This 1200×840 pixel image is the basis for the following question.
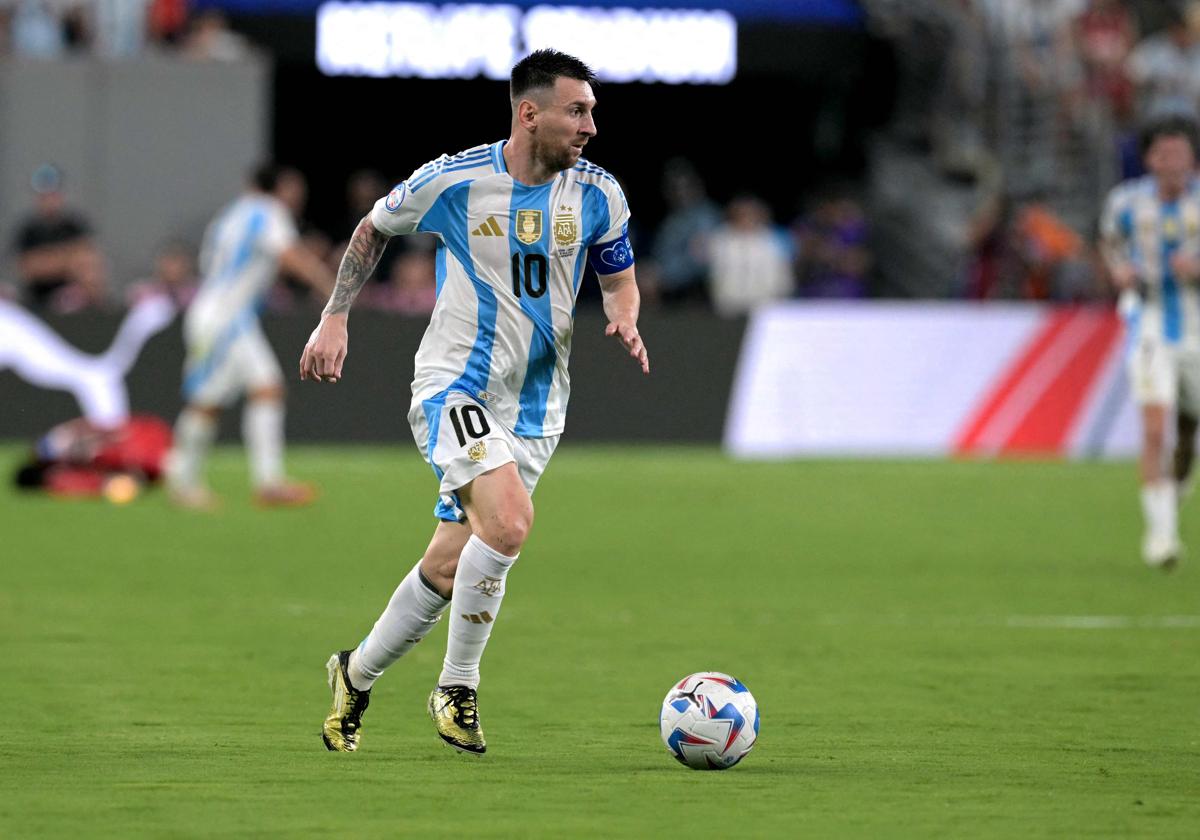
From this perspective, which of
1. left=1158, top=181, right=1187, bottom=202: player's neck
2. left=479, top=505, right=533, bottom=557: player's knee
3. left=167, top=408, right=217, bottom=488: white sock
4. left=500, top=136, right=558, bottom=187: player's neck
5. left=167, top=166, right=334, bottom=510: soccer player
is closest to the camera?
left=479, top=505, right=533, bottom=557: player's knee

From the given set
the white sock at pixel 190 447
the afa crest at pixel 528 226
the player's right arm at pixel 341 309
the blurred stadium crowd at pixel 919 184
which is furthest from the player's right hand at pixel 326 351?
the blurred stadium crowd at pixel 919 184

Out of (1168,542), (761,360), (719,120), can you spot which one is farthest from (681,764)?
(719,120)

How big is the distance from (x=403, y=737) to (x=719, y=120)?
23.3m

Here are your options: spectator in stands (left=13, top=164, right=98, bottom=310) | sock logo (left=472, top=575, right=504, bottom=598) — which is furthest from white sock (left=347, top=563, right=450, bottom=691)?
spectator in stands (left=13, top=164, right=98, bottom=310)

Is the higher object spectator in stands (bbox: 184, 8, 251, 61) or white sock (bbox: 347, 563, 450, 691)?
spectator in stands (bbox: 184, 8, 251, 61)

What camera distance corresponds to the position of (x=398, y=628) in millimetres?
6758

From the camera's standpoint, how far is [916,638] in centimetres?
965

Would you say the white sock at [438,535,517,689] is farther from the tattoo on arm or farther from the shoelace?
the tattoo on arm

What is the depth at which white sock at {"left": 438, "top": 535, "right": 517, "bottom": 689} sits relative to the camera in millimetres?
6590

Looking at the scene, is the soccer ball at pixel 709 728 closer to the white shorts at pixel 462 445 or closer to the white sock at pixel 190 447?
the white shorts at pixel 462 445

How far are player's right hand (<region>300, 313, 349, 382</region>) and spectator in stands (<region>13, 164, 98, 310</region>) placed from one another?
1402 centimetres

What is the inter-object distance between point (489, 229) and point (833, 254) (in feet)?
56.8

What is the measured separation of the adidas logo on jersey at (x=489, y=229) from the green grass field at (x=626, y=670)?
63.1 inches

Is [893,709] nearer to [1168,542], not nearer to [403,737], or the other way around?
[403,737]
